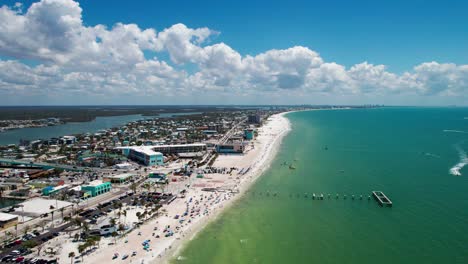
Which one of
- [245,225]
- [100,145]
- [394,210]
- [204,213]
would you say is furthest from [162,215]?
[100,145]

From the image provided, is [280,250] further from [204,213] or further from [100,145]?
[100,145]

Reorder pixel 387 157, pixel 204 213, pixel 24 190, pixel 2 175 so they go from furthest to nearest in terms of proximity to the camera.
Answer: pixel 387 157
pixel 2 175
pixel 24 190
pixel 204 213

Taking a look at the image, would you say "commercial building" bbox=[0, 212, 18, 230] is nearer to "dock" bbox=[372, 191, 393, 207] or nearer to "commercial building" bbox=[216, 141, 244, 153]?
"dock" bbox=[372, 191, 393, 207]

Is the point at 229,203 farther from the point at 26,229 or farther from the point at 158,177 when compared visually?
the point at 26,229

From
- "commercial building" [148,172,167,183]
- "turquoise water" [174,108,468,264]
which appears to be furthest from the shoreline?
"commercial building" [148,172,167,183]

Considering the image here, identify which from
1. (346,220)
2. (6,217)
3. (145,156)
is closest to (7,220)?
(6,217)

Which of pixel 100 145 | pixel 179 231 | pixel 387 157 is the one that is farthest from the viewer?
pixel 100 145

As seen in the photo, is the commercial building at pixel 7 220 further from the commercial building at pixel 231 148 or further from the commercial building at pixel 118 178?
the commercial building at pixel 231 148
